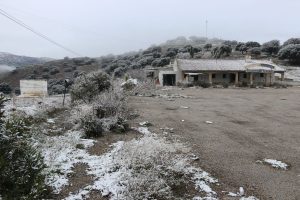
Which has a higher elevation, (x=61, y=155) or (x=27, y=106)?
(x=61, y=155)

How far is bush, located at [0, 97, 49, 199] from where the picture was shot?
542 centimetres

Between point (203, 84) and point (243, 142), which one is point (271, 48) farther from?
point (243, 142)

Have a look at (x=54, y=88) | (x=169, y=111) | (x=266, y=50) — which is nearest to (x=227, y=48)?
(x=266, y=50)

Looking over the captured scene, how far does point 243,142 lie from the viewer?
12.3 m

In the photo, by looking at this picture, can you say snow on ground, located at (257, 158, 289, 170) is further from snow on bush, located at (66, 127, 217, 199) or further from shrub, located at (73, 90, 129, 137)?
shrub, located at (73, 90, 129, 137)

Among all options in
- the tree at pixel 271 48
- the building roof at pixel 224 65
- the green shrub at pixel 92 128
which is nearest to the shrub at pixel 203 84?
the building roof at pixel 224 65

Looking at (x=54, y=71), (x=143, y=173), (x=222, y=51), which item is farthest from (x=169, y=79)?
(x=143, y=173)

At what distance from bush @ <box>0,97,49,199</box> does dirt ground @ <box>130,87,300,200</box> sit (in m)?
4.08

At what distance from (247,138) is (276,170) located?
3396 millimetres

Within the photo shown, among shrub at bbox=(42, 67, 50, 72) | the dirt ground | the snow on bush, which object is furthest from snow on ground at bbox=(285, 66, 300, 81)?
the snow on bush

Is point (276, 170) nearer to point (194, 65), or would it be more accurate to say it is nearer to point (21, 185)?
point (21, 185)

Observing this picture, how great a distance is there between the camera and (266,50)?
72312 mm

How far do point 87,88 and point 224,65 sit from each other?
101ft

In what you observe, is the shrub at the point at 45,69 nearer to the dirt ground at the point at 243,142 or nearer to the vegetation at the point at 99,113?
the vegetation at the point at 99,113
